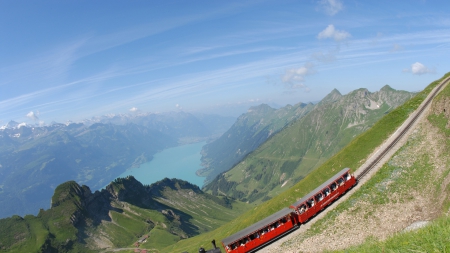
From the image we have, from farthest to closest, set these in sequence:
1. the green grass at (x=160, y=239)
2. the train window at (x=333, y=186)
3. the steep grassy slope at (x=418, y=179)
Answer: the green grass at (x=160, y=239) < the train window at (x=333, y=186) < the steep grassy slope at (x=418, y=179)

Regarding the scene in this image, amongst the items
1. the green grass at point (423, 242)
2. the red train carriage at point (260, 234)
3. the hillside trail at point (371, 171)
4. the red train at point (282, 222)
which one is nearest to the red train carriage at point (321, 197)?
the red train at point (282, 222)

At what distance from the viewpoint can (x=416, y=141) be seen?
4638 cm

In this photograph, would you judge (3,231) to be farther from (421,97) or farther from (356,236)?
(421,97)

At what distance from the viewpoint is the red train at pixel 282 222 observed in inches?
1406

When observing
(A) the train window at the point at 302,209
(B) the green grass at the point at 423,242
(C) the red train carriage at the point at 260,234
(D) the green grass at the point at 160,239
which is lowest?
Result: (D) the green grass at the point at 160,239

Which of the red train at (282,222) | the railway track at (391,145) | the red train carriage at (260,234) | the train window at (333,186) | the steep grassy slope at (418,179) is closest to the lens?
the steep grassy slope at (418,179)

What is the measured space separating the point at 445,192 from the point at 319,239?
16473 mm

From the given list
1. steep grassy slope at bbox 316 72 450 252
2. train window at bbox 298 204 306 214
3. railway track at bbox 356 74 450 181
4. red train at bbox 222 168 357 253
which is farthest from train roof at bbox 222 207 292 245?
railway track at bbox 356 74 450 181

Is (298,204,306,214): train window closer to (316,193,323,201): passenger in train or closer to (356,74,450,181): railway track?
(316,193,323,201): passenger in train

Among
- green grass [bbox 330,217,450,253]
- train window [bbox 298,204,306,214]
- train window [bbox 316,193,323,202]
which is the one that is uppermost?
Result: green grass [bbox 330,217,450,253]

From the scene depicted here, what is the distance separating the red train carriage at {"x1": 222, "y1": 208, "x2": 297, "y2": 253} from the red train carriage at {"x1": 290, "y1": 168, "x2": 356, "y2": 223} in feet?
5.95

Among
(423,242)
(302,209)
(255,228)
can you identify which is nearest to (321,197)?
(302,209)

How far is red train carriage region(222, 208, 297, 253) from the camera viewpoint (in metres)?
35.6

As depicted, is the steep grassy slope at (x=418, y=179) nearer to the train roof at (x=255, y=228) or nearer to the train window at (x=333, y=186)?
the train window at (x=333, y=186)
